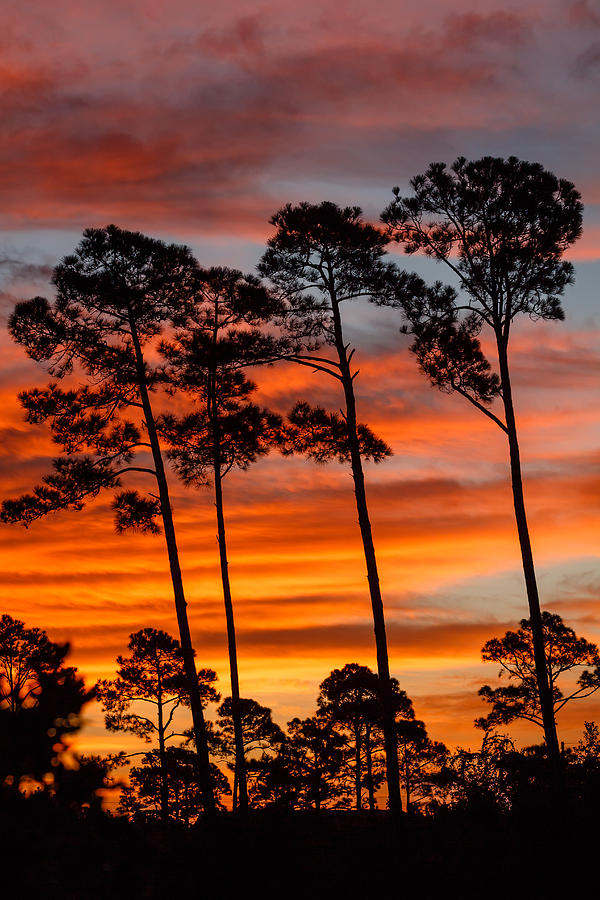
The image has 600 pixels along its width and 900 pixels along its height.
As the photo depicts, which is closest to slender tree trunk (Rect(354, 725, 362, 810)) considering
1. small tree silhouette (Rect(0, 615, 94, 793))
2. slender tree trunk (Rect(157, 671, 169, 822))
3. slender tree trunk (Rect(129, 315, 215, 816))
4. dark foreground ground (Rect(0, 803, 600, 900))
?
slender tree trunk (Rect(157, 671, 169, 822))

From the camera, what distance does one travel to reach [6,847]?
11.3 metres

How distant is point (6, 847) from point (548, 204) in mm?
21123

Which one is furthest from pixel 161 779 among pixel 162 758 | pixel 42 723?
pixel 42 723

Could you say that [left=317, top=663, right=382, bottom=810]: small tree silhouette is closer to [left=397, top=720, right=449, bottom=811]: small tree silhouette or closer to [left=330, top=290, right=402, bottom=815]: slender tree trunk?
[left=397, top=720, right=449, bottom=811]: small tree silhouette

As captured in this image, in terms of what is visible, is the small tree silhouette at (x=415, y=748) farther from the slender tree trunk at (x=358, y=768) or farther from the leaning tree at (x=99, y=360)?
the leaning tree at (x=99, y=360)

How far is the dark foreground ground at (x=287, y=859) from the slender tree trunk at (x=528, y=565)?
187 inches

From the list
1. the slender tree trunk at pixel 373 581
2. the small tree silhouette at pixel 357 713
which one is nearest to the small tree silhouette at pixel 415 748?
the small tree silhouette at pixel 357 713

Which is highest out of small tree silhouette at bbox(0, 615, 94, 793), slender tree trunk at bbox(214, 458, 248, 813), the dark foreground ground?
slender tree trunk at bbox(214, 458, 248, 813)

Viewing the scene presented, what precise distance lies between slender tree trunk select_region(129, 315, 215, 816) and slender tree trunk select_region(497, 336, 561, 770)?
8446 millimetres

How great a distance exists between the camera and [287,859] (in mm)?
15211

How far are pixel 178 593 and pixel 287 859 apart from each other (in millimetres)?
9654

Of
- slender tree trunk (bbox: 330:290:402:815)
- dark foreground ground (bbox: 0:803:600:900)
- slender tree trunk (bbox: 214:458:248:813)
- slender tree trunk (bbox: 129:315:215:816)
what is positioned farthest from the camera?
slender tree trunk (bbox: 214:458:248:813)

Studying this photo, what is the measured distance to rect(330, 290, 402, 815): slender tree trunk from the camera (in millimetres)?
21297

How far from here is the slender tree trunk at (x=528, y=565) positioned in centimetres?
2167
